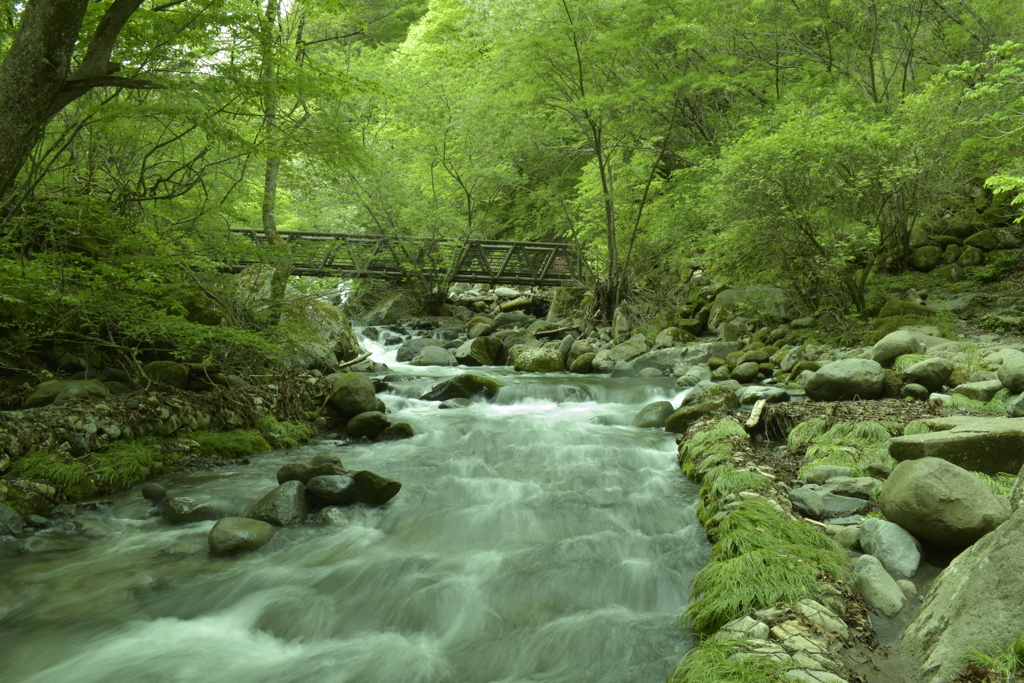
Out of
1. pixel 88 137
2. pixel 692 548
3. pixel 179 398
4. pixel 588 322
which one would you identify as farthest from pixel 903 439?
pixel 588 322

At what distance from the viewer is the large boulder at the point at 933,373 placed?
7.56 meters

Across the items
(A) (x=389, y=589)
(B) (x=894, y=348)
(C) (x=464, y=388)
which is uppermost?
(B) (x=894, y=348)

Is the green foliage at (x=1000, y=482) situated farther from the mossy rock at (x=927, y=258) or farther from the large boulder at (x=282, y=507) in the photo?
the mossy rock at (x=927, y=258)

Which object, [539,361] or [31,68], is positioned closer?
[31,68]

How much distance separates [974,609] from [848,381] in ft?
18.5

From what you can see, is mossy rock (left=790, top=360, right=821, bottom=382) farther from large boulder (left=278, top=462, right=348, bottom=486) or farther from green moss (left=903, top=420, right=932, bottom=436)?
large boulder (left=278, top=462, right=348, bottom=486)

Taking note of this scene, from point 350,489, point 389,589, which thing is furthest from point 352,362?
point 389,589

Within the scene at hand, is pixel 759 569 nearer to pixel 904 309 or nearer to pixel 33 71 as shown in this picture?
pixel 33 71

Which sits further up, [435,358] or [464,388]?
[464,388]

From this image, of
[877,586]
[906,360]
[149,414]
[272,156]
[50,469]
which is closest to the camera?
[877,586]

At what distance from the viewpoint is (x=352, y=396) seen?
9.12m

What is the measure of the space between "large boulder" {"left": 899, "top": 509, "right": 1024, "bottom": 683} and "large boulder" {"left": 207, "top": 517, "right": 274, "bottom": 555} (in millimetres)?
4624

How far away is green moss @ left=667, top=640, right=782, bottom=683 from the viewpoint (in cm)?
276

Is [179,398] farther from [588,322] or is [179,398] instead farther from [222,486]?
[588,322]
